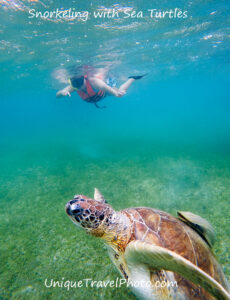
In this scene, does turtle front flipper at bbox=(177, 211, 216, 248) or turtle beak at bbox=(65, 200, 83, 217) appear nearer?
turtle beak at bbox=(65, 200, 83, 217)

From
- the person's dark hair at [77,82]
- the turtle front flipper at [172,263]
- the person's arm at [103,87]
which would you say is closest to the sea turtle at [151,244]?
the turtle front flipper at [172,263]

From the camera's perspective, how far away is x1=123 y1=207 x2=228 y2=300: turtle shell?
1352 mm

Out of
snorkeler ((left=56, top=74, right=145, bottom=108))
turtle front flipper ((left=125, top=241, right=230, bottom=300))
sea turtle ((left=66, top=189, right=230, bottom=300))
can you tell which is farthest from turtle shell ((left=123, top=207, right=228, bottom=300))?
snorkeler ((left=56, top=74, right=145, bottom=108))

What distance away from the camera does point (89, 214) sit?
1424mm

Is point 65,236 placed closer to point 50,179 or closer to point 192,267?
point 192,267

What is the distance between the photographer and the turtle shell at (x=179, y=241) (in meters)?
1.35

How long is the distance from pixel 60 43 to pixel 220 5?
721cm

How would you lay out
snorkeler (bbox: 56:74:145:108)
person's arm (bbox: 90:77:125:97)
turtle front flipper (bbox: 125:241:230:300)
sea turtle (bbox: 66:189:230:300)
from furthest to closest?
snorkeler (bbox: 56:74:145:108) < person's arm (bbox: 90:77:125:97) < sea turtle (bbox: 66:189:230:300) < turtle front flipper (bbox: 125:241:230:300)

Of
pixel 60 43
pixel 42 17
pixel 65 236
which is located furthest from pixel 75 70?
pixel 65 236

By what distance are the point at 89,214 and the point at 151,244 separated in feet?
1.83

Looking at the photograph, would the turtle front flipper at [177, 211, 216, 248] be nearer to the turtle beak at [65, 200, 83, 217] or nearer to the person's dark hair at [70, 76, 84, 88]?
the turtle beak at [65, 200, 83, 217]

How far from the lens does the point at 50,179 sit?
643cm

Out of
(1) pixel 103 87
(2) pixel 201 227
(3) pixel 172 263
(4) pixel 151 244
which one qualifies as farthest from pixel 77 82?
(3) pixel 172 263

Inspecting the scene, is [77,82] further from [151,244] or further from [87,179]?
[151,244]
